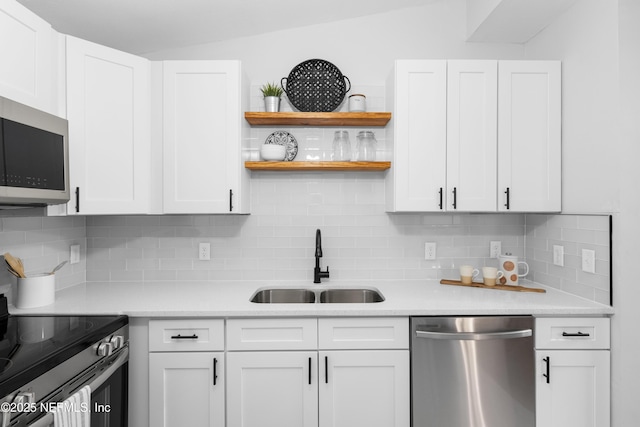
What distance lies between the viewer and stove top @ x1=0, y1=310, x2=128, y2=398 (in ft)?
3.92

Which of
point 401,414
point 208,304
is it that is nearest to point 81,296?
point 208,304

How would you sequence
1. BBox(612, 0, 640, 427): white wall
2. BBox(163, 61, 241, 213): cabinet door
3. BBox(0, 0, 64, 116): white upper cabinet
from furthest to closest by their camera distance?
BBox(163, 61, 241, 213): cabinet door, BBox(612, 0, 640, 427): white wall, BBox(0, 0, 64, 116): white upper cabinet

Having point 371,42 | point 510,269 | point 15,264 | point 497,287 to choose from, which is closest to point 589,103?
point 510,269

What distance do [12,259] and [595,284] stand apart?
2808 millimetres

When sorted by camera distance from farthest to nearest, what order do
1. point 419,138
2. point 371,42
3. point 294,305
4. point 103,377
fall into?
point 371,42 < point 419,138 < point 294,305 < point 103,377

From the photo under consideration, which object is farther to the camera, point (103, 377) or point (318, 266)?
point (318, 266)

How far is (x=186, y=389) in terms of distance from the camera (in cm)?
184

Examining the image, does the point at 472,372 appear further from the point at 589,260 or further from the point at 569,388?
the point at 589,260

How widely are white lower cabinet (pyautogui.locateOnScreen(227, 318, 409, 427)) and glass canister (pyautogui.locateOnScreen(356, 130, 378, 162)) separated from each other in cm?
98

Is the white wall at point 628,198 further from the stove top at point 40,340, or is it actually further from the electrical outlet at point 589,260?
the stove top at point 40,340

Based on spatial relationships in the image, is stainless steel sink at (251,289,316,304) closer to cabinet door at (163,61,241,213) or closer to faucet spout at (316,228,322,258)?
faucet spout at (316,228,322,258)

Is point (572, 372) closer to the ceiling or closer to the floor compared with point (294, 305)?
closer to the floor

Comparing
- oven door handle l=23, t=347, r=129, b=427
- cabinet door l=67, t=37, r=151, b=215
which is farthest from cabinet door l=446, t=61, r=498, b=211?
oven door handle l=23, t=347, r=129, b=427

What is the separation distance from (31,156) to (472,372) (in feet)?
6.88
